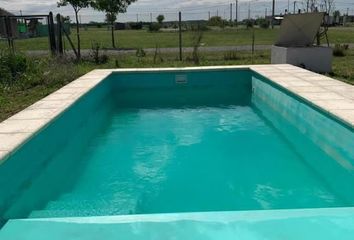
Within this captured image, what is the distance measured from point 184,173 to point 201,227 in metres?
2.01

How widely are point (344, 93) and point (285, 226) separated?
4.10 m

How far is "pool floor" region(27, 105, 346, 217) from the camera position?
3959mm

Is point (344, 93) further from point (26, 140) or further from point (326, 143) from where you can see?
point (26, 140)

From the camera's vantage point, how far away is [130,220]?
2793 mm

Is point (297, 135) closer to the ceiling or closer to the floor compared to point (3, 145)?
closer to the floor

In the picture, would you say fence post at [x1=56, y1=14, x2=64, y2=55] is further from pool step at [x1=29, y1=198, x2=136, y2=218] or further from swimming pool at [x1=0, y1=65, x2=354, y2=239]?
pool step at [x1=29, y1=198, x2=136, y2=218]

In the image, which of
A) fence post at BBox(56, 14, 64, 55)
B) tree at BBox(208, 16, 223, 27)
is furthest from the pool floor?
tree at BBox(208, 16, 223, 27)

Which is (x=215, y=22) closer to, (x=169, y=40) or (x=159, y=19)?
(x=169, y=40)

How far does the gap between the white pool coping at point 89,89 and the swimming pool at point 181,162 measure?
0.08 m

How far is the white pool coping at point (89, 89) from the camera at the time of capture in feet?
14.0

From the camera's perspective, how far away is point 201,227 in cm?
268

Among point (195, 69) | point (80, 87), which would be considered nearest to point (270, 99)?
point (195, 69)

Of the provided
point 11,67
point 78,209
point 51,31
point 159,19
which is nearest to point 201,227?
point 78,209

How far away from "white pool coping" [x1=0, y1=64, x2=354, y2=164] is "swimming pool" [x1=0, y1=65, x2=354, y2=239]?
Result: 0.08 metres
